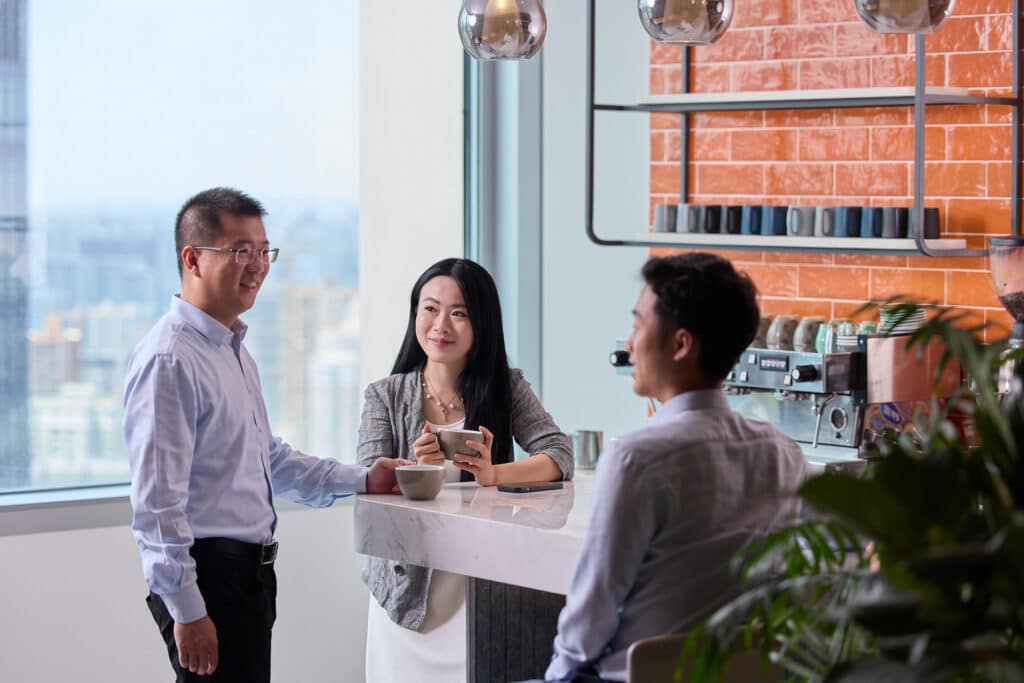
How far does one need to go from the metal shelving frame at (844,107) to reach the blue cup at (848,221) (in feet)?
0.14

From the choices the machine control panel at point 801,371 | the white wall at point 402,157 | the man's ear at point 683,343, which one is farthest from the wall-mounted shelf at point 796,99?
the man's ear at point 683,343

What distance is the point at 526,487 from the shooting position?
10.3 ft

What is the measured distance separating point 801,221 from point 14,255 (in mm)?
2289

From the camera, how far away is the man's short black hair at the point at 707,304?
2.25 m

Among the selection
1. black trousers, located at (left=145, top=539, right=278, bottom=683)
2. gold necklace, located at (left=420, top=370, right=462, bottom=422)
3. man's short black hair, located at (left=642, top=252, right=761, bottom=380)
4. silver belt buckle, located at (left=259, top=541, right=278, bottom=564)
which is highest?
man's short black hair, located at (left=642, top=252, right=761, bottom=380)

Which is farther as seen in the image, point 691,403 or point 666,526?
point 691,403

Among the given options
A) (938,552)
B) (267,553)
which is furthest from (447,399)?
(938,552)

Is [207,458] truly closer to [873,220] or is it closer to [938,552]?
[938,552]

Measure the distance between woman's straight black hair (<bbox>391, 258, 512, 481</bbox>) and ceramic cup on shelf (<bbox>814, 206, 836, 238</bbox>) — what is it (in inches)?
42.0

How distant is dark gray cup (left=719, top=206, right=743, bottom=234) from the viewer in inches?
170

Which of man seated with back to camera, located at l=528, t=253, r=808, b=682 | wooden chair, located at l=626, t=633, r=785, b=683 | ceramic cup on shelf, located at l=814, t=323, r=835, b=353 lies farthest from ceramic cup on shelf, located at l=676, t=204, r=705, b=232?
wooden chair, located at l=626, t=633, r=785, b=683

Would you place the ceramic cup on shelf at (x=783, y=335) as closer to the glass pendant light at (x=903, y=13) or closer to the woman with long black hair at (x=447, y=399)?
the woman with long black hair at (x=447, y=399)

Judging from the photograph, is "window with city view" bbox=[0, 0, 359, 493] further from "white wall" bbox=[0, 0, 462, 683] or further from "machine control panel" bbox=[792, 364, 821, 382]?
"machine control panel" bbox=[792, 364, 821, 382]

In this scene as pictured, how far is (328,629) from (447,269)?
1633 mm
